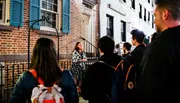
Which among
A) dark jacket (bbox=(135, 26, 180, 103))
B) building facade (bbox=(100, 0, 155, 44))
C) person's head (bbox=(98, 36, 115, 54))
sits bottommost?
dark jacket (bbox=(135, 26, 180, 103))

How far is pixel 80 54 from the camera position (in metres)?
9.56

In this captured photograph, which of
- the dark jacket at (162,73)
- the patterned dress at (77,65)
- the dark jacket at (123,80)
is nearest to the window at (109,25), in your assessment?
the patterned dress at (77,65)

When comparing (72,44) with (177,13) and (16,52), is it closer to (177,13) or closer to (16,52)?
(16,52)

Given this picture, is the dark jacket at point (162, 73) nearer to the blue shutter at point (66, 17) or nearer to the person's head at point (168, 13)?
the person's head at point (168, 13)

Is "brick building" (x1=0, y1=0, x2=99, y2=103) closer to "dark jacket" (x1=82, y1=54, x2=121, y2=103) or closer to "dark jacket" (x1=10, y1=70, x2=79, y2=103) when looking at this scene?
"dark jacket" (x1=82, y1=54, x2=121, y2=103)

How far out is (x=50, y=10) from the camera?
10758 millimetres

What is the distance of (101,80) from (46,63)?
110 cm

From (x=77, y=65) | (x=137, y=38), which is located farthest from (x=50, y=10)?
(x=137, y=38)

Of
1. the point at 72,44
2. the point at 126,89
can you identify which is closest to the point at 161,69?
the point at 126,89

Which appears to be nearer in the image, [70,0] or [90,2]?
[70,0]

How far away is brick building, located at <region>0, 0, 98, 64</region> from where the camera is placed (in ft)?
26.7

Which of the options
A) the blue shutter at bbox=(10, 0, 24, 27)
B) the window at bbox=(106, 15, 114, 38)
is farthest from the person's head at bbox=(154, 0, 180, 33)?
the window at bbox=(106, 15, 114, 38)

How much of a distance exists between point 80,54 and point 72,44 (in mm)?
2624

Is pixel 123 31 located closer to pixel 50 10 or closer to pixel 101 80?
pixel 50 10
